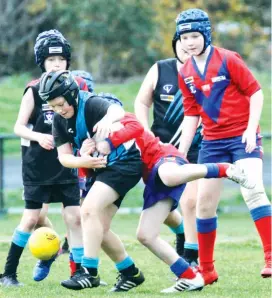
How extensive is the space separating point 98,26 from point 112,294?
1070 inches

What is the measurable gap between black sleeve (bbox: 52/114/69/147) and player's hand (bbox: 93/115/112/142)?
0.27 m

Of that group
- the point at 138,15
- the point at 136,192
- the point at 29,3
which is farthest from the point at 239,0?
the point at 136,192

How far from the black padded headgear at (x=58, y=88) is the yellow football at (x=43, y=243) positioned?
1.20 m

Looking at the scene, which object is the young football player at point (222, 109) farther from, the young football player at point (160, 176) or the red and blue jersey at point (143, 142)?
the red and blue jersey at point (143, 142)

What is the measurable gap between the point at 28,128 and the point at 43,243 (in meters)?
1.00

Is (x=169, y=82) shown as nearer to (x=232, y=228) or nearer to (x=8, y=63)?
(x=232, y=228)

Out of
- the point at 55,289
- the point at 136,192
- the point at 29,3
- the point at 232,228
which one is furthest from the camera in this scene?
the point at 29,3

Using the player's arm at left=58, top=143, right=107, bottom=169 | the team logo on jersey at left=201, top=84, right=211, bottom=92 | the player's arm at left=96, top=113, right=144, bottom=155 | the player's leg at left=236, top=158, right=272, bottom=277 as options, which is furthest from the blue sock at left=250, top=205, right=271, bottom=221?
the player's arm at left=58, top=143, right=107, bottom=169

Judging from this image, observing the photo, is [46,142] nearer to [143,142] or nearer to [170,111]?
[143,142]

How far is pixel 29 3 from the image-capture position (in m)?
36.2

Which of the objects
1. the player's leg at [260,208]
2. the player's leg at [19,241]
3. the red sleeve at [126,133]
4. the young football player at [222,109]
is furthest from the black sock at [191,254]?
the red sleeve at [126,133]

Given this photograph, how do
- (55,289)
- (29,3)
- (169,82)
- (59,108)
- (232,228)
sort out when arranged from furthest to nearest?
(29,3) < (232,228) < (169,82) < (55,289) < (59,108)

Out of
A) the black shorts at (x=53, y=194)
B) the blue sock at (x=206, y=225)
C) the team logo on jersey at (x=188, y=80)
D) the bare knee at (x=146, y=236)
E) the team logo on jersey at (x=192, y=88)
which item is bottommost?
the blue sock at (x=206, y=225)

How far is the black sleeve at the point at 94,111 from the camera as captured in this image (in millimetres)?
7102
